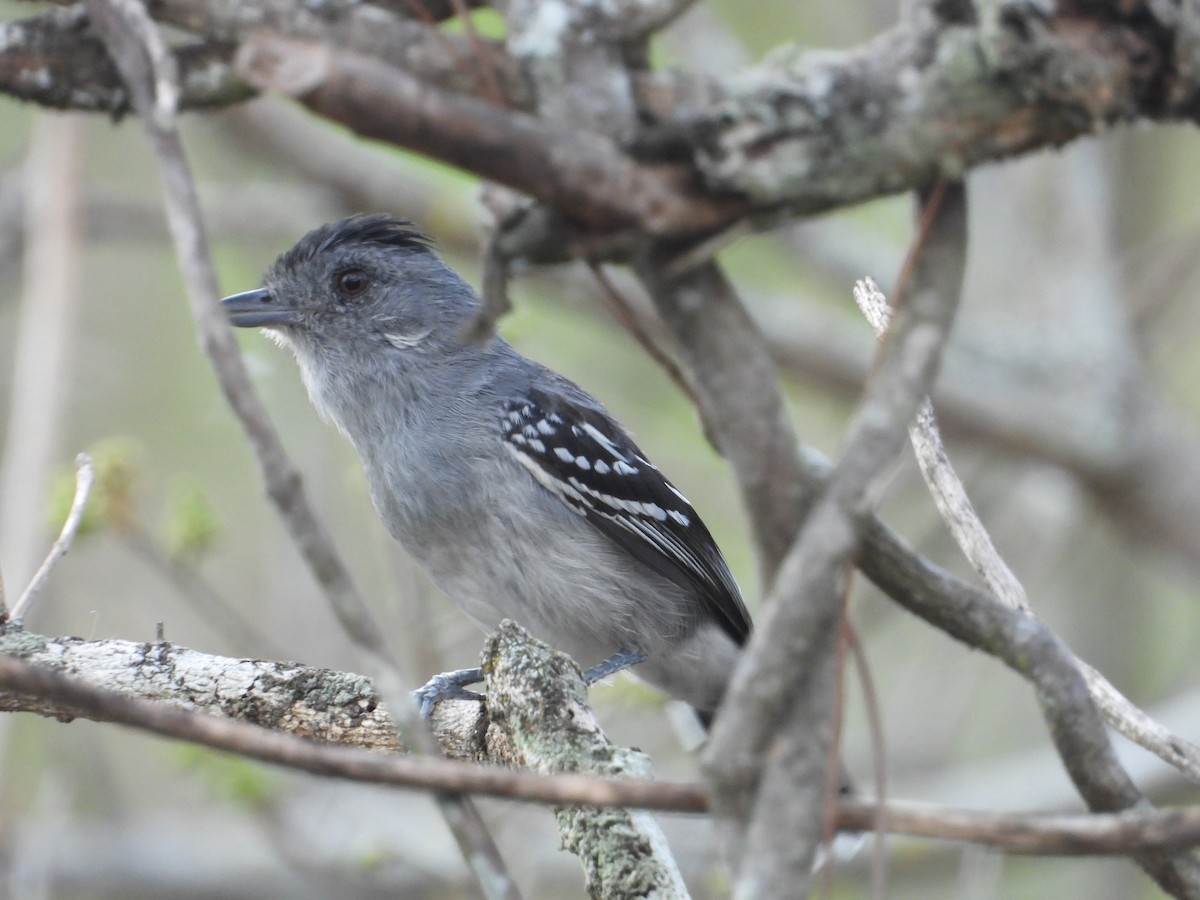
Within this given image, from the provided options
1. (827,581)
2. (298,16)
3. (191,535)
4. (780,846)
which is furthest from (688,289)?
(191,535)

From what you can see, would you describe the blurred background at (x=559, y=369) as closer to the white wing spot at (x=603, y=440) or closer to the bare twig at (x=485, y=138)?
the white wing spot at (x=603, y=440)

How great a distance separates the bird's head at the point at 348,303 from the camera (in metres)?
4.73

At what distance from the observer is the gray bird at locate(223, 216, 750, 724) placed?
4266 millimetres

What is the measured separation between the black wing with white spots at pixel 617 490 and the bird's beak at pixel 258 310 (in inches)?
36.8

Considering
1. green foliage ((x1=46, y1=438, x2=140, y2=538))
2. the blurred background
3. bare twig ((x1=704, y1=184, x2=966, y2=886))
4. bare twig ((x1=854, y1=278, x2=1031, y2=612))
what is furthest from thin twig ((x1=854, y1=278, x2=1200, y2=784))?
green foliage ((x1=46, y1=438, x2=140, y2=538))

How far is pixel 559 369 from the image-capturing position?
768 centimetres

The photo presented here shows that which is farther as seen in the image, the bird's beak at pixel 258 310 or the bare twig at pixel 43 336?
the bare twig at pixel 43 336

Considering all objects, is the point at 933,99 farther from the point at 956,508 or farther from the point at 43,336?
the point at 43,336

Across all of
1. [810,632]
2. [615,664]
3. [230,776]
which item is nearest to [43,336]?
[230,776]

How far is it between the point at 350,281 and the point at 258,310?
357 millimetres

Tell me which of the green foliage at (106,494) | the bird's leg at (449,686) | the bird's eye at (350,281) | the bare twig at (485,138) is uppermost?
the bare twig at (485,138)

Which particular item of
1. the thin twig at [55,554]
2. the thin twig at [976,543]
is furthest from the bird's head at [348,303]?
the thin twig at [976,543]

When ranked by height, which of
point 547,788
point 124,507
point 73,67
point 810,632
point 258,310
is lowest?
point 124,507

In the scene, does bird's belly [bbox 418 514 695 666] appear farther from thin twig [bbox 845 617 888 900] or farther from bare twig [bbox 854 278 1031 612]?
thin twig [bbox 845 617 888 900]
